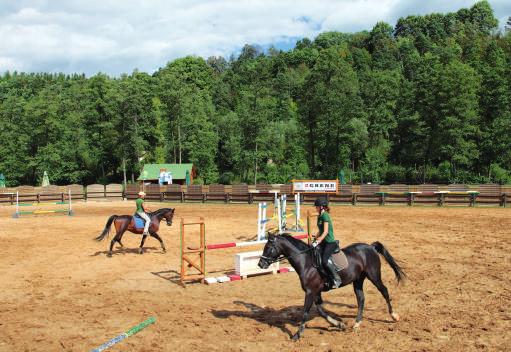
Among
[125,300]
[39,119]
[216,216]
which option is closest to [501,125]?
[216,216]

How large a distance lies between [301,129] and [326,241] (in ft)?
183

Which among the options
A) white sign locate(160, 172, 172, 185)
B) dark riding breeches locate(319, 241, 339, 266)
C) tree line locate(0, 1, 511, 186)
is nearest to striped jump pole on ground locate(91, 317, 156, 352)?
dark riding breeches locate(319, 241, 339, 266)

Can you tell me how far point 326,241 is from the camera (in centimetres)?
958

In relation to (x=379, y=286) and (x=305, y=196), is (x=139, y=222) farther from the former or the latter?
(x=305, y=196)

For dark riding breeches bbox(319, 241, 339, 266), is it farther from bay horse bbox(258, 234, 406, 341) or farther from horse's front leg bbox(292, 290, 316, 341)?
horse's front leg bbox(292, 290, 316, 341)

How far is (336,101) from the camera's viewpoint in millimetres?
58000

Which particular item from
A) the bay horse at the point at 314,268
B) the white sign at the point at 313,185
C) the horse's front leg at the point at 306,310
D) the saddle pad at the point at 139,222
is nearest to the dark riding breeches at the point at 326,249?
the bay horse at the point at 314,268

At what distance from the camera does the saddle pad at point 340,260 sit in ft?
30.5

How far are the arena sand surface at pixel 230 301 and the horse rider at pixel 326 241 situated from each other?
4.25ft

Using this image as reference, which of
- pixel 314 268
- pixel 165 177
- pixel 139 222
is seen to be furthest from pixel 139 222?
pixel 165 177

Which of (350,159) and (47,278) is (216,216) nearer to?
(47,278)

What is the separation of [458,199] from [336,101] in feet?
87.4

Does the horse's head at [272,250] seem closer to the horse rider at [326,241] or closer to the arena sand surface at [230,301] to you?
the horse rider at [326,241]

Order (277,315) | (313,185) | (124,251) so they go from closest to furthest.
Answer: (277,315) < (124,251) < (313,185)
